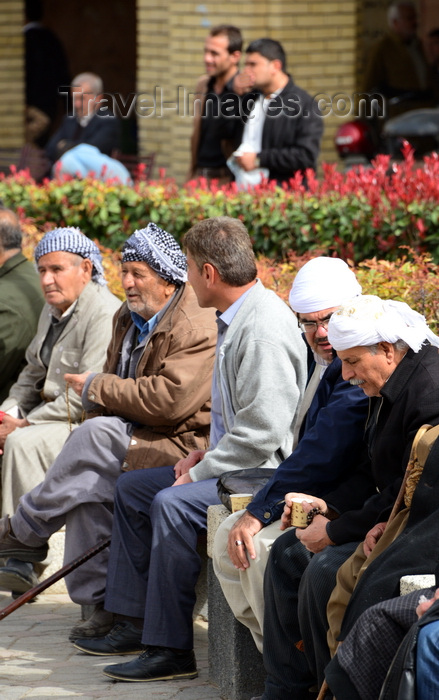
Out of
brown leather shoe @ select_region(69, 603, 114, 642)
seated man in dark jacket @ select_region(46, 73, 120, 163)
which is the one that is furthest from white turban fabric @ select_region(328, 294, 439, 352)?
seated man in dark jacket @ select_region(46, 73, 120, 163)

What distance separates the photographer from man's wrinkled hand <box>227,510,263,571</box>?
448 cm

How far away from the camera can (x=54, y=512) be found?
5688mm

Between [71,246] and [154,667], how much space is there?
243 centimetres

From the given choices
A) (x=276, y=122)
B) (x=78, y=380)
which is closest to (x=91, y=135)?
(x=276, y=122)

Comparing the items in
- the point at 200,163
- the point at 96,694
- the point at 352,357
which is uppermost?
the point at 352,357

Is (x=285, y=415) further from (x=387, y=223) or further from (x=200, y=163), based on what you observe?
(x=200, y=163)

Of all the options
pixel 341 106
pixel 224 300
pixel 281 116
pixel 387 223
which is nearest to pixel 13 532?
pixel 224 300

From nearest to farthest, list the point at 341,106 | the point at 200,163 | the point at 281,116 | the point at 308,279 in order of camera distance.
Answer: the point at 308,279
the point at 281,116
the point at 200,163
the point at 341,106

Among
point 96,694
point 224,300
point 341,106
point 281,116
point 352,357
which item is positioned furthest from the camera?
point 341,106

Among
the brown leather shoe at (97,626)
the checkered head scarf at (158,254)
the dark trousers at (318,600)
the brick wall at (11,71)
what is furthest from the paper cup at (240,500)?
the brick wall at (11,71)

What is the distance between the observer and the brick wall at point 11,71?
1577 cm

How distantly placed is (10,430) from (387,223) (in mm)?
2495

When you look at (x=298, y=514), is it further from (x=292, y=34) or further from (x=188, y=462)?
(x=292, y=34)

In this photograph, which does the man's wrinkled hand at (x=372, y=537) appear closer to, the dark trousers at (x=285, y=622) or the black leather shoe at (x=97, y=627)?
the dark trousers at (x=285, y=622)
